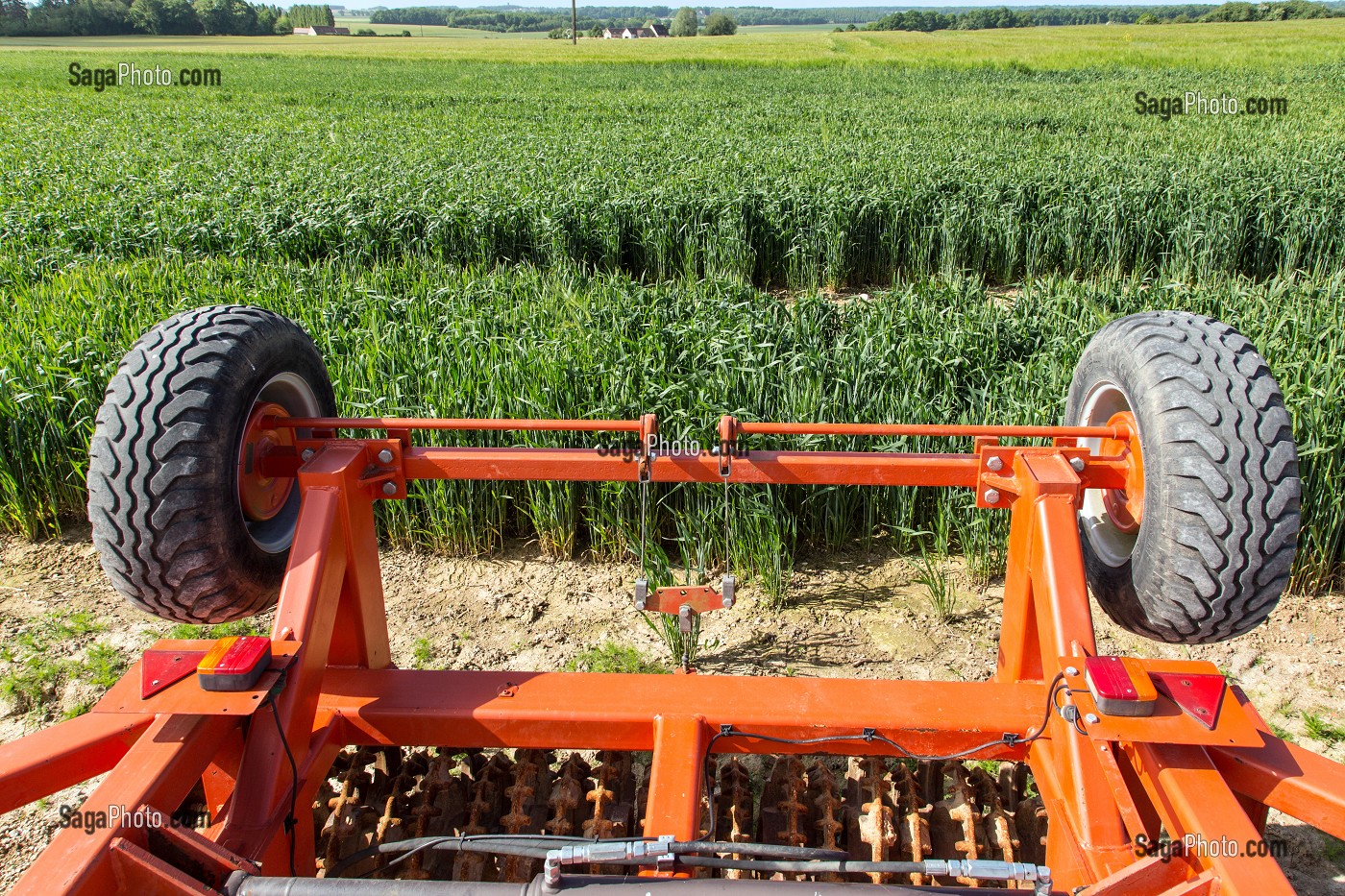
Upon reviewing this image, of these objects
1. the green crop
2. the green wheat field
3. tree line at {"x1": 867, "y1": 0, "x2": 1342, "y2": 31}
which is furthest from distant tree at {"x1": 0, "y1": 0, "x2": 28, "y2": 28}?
the green crop

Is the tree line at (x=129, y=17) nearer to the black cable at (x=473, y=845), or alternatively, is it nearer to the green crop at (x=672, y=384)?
the green crop at (x=672, y=384)

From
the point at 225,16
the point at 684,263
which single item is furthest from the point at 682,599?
the point at 225,16

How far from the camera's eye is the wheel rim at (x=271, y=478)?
9.36ft

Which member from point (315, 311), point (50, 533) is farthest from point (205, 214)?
point (50, 533)

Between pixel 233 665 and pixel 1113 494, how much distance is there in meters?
2.58

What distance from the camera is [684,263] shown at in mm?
9383

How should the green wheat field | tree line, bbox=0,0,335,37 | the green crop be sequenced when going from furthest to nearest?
tree line, bbox=0,0,335,37 < the green wheat field < the green crop

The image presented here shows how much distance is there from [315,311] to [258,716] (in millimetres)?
4303

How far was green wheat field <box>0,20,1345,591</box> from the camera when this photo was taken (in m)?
4.72

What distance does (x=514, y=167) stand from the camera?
12.1 m

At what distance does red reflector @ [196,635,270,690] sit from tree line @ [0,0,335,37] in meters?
88.9

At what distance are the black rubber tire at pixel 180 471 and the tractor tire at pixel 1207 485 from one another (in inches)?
99.2

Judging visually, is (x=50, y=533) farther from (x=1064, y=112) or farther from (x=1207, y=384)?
(x=1064, y=112)

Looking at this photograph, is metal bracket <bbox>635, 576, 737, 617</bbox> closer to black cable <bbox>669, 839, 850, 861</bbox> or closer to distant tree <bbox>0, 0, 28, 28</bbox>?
black cable <bbox>669, 839, 850, 861</bbox>
